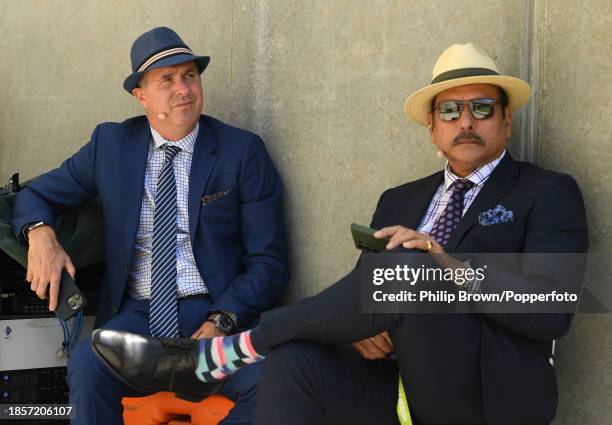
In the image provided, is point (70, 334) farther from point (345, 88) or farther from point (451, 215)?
point (451, 215)

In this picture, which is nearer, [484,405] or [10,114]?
[484,405]

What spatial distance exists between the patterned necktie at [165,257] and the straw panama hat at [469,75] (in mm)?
1206

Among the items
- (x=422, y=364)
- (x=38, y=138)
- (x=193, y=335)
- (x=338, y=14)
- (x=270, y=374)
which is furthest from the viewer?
(x=38, y=138)

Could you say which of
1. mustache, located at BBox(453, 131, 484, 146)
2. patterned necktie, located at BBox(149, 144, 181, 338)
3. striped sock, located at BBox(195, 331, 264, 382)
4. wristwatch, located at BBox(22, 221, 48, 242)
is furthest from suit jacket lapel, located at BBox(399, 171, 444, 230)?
wristwatch, located at BBox(22, 221, 48, 242)

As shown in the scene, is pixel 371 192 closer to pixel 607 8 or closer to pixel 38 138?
pixel 607 8

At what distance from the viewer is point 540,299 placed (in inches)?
122

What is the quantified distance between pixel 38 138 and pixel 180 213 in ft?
7.19

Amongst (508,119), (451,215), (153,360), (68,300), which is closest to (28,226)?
(68,300)

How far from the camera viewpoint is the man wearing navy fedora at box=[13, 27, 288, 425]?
421cm

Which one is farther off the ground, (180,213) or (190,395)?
(180,213)

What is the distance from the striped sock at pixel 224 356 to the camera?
3.27 metres

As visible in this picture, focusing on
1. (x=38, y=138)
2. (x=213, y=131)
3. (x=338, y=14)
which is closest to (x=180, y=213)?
(x=213, y=131)

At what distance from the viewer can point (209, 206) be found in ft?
14.1

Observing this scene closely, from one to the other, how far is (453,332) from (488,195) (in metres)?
0.70
